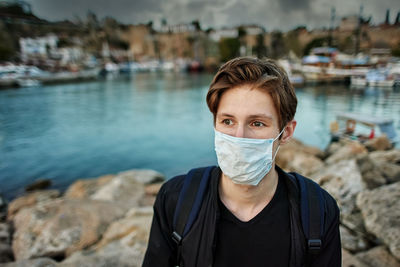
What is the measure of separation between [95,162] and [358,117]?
13.4m

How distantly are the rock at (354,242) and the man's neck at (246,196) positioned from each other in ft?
8.36

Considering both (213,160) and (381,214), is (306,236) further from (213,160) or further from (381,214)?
(213,160)

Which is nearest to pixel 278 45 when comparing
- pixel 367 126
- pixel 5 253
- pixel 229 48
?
pixel 229 48

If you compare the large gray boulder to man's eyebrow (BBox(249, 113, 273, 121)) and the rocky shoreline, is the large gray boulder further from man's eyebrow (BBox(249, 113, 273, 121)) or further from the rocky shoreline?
man's eyebrow (BBox(249, 113, 273, 121))

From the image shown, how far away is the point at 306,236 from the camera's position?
1275 millimetres

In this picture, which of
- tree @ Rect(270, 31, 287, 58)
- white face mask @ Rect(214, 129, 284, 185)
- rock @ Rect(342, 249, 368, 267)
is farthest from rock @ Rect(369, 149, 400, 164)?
tree @ Rect(270, 31, 287, 58)

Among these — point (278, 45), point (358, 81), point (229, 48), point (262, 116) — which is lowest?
point (358, 81)

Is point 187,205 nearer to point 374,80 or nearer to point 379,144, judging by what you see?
point 379,144

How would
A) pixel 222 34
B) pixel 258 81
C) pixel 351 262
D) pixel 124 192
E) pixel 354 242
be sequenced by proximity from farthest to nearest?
1. pixel 222 34
2. pixel 124 192
3. pixel 354 242
4. pixel 351 262
5. pixel 258 81

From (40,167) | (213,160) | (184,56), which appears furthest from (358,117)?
(184,56)

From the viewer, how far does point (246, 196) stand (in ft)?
4.74

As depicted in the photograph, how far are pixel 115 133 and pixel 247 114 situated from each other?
1766 centimetres

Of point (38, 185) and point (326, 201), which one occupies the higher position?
point (326, 201)

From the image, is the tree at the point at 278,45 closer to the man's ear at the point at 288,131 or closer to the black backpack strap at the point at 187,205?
the man's ear at the point at 288,131
